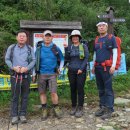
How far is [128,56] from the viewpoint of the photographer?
12406 mm

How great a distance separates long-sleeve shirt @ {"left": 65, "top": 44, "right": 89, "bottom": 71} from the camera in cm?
711

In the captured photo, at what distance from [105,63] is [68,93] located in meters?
2.19

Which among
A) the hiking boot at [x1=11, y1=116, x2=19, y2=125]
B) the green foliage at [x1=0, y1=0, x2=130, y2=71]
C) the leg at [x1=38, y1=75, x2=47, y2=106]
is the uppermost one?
the green foliage at [x1=0, y1=0, x2=130, y2=71]

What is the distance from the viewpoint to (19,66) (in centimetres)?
685

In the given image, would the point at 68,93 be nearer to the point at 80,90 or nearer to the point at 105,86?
the point at 80,90

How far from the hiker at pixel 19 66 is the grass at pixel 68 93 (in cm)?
73

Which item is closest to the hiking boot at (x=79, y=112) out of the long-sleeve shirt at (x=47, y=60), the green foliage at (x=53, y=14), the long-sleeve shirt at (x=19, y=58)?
the long-sleeve shirt at (x=47, y=60)

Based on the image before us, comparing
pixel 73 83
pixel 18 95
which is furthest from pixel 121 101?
pixel 18 95

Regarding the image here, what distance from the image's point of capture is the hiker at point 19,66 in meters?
6.85

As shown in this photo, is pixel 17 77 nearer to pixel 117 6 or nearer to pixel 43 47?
pixel 43 47

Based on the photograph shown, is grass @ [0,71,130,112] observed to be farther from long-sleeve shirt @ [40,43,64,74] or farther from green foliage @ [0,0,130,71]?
green foliage @ [0,0,130,71]

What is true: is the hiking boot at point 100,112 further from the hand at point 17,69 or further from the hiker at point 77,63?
the hand at point 17,69

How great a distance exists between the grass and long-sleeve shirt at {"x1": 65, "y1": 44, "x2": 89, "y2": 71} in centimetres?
134

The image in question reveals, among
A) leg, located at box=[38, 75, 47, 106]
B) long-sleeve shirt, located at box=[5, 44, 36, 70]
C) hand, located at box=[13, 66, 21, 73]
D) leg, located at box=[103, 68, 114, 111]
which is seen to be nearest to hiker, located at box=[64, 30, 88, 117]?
leg, located at box=[103, 68, 114, 111]
